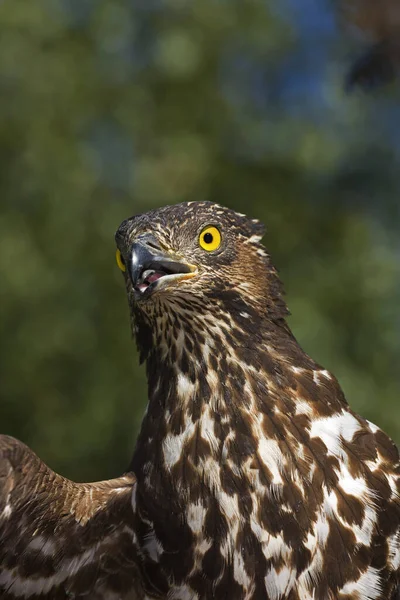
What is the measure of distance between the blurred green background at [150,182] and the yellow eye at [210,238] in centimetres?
869

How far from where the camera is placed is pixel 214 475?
3.97 meters

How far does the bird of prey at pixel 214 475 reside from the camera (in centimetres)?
389

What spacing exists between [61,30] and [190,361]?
1366cm

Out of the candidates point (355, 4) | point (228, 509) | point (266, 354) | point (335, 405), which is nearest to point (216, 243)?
point (266, 354)

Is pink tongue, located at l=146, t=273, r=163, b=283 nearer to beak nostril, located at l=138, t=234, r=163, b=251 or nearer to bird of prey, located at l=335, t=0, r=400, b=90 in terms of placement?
beak nostril, located at l=138, t=234, r=163, b=251

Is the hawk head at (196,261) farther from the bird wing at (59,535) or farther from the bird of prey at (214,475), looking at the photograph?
the bird wing at (59,535)

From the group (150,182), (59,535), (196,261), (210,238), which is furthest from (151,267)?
(150,182)

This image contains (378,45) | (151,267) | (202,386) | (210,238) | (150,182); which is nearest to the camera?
(151,267)

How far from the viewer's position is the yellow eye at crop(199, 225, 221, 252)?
165 inches

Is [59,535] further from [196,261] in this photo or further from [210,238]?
[210,238]

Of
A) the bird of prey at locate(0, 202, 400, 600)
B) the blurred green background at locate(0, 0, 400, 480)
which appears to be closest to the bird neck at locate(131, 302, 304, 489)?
the bird of prey at locate(0, 202, 400, 600)

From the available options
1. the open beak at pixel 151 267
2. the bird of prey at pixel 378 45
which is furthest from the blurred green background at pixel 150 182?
the open beak at pixel 151 267

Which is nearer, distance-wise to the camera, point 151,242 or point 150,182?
point 151,242

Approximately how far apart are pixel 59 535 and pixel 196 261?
1.35m
